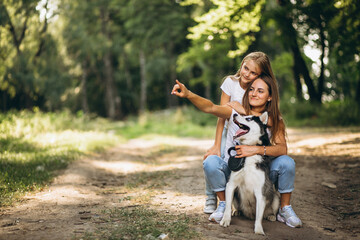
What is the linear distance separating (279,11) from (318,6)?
168 cm

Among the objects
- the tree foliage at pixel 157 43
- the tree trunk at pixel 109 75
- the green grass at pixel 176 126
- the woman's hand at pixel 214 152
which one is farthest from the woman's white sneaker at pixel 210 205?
the tree trunk at pixel 109 75

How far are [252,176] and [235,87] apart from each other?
120 centimetres

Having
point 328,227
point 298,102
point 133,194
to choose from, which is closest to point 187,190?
point 133,194

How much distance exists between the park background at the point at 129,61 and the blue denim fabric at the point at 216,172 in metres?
2.60

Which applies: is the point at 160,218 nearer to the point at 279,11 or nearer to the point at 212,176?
the point at 212,176

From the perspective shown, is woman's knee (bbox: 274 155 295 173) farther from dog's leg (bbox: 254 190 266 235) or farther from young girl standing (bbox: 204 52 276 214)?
young girl standing (bbox: 204 52 276 214)

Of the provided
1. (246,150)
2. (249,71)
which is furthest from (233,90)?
(246,150)

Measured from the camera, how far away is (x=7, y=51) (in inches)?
487

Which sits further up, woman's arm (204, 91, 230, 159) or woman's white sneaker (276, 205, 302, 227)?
woman's arm (204, 91, 230, 159)

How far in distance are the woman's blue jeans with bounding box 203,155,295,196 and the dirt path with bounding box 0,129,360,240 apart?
0.43 m

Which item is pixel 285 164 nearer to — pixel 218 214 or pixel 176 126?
pixel 218 214

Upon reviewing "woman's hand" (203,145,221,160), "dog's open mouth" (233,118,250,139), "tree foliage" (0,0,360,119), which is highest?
"tree foliage" (0,0,360,119)

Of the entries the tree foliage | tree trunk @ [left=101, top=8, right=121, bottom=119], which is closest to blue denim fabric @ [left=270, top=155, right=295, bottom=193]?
the tree foliage

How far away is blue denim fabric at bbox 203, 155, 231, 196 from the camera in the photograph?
3.56 meters
